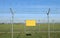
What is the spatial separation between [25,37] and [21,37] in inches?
13.3

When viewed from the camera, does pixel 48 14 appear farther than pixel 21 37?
No

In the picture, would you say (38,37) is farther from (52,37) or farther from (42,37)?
(52,37)

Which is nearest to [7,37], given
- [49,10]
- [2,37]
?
[2,37]

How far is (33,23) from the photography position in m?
11.4

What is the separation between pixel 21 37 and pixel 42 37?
172 centimetres

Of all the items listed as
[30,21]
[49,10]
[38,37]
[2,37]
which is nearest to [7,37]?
[2,37]

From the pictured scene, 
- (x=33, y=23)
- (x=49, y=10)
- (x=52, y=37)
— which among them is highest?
(x=49, y=10)

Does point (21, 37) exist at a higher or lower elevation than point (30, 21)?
lower

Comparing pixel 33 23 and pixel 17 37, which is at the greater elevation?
pixel 33 23

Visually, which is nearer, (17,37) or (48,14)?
(48,14)

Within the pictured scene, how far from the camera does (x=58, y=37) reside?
46.5 feet

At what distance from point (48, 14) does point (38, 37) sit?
299cm

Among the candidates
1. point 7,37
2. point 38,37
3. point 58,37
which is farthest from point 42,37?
point 7,37

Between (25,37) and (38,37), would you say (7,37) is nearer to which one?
(25,37)
